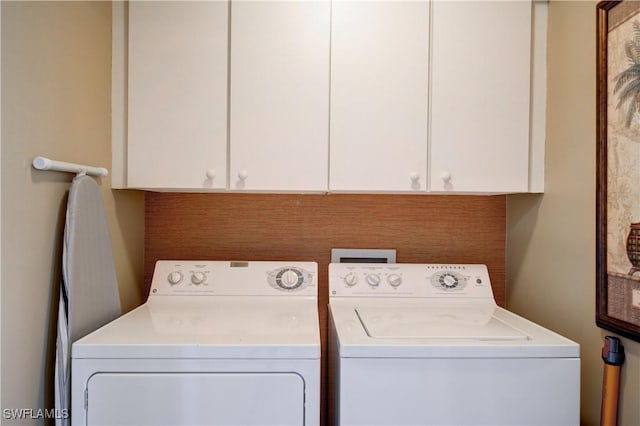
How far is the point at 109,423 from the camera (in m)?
1.10

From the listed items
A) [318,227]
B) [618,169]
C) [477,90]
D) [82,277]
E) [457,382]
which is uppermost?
[477,90]

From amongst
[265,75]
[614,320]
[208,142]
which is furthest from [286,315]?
[614,320]

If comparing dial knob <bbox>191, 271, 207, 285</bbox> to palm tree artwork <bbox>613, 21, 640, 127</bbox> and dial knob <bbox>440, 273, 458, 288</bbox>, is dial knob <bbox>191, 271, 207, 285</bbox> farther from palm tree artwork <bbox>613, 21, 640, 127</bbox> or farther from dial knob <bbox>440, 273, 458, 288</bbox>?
palm tree artwork <bbox>613, 21, 640, 127</bbox>

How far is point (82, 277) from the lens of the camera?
1.27m

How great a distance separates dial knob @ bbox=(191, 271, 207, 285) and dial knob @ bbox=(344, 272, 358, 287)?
603mm

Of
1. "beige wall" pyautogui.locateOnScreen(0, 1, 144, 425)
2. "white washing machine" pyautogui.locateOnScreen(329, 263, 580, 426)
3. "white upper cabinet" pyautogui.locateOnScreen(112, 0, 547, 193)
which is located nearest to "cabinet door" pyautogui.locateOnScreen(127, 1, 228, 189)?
"white upper cabinet" pyautogui.locateOnScreen(112, 0, 547, 193)

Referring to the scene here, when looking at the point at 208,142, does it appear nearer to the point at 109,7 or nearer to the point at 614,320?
the point at 109,7

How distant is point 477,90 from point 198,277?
1.36m

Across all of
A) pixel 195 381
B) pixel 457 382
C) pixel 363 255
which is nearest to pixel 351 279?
pixel 363 255

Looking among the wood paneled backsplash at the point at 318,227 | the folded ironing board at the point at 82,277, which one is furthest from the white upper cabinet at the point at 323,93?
the wood paneled backsplash at the point at 318,227

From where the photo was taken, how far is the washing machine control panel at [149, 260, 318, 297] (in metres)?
1.72

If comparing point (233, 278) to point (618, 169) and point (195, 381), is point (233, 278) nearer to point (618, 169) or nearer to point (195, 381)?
point (195, 381)

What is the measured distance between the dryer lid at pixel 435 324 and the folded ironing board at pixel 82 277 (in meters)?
0.87

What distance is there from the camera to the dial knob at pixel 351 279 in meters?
1.75
